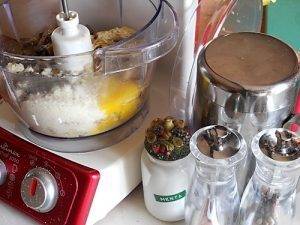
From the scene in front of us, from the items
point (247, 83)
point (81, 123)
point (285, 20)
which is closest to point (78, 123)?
point (81, 123)

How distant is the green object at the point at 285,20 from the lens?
0.82m

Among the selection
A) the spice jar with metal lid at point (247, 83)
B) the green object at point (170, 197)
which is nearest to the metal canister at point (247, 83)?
the spice jar with metal lid at point (247, 83)

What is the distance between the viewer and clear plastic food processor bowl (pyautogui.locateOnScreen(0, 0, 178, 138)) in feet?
1.94

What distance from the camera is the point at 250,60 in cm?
59

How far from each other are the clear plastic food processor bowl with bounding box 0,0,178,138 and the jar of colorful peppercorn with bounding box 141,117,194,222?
0.07 metres

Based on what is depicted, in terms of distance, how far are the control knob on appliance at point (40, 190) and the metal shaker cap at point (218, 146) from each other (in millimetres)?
214

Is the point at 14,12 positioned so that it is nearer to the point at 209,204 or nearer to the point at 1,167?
the point at 1,167

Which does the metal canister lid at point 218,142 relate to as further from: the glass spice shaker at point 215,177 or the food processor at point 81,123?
the food processor at point 81,123

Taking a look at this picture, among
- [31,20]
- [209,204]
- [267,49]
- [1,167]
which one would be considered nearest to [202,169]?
[209,204]

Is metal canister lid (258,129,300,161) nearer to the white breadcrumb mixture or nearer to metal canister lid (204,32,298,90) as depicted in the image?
metal canister lid (204,32,298,90)

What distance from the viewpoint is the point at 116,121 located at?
687mm

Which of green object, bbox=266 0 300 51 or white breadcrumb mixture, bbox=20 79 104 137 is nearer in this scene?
white breadcrumb mixture, bbox=20 79 104 137

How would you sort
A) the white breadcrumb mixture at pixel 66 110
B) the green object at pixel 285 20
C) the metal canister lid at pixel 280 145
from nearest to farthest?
1. the metal canister lid at pixel 280 145
2. the white breadcrumb mixture at pixel 66 110
3. the green object at pixel 285 20

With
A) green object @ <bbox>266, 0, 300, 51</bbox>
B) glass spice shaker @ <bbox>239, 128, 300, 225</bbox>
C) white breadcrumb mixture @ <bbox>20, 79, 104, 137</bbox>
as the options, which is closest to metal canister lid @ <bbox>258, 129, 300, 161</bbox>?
glass spice shaker @ <bbox>239, 128, 300, 225</bbox>
